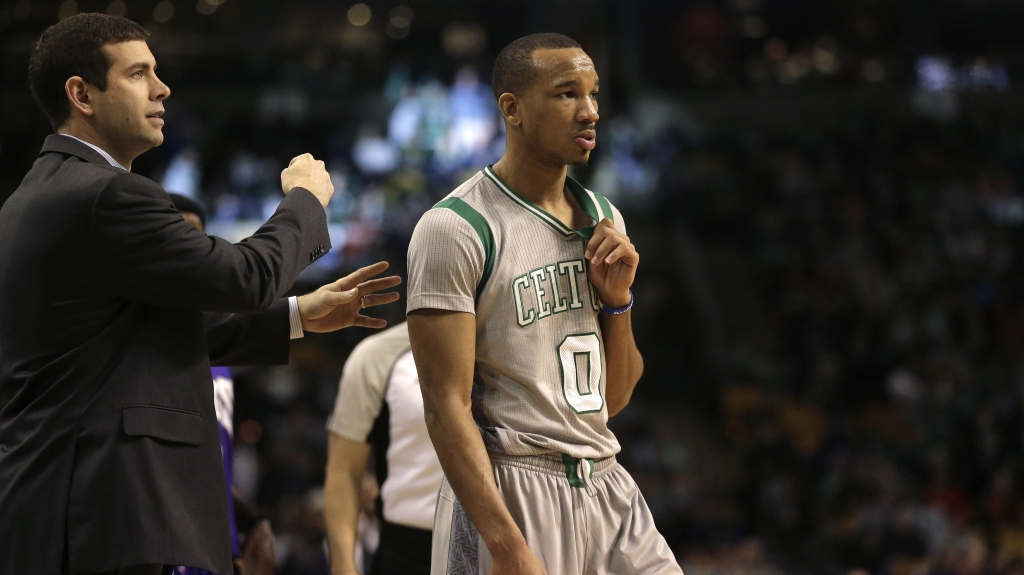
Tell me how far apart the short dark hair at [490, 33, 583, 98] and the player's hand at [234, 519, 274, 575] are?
2.00 metres

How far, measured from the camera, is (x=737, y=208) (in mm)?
17062

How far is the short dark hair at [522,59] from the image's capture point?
3.20 meters

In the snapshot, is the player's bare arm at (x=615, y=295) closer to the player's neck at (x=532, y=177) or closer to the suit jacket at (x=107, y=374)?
the player's neck at (x=532, y=177)

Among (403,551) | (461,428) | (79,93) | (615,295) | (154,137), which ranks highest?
(79,93)

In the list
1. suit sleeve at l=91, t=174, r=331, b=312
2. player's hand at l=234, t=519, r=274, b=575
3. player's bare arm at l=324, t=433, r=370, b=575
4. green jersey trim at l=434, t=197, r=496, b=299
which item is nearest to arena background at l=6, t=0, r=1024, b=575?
player's bare arm at l=324, t=433, r=370, b=575

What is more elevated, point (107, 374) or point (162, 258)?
point (162, 258)

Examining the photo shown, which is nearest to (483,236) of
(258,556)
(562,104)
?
(562,104)

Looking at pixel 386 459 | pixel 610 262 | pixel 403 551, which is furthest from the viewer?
pixel 386 459

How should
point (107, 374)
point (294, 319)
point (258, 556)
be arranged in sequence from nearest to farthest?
point (107, 374)
point (294, 319)
point (258, 556)

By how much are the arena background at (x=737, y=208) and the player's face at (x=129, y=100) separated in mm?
6707

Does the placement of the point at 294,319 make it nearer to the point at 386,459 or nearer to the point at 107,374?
the point at 107,374

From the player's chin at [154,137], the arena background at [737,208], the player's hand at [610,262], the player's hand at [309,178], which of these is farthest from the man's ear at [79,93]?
the arena background at [737,208]

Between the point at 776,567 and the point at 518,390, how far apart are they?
787 centimetres

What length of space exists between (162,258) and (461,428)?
0.86 meters
